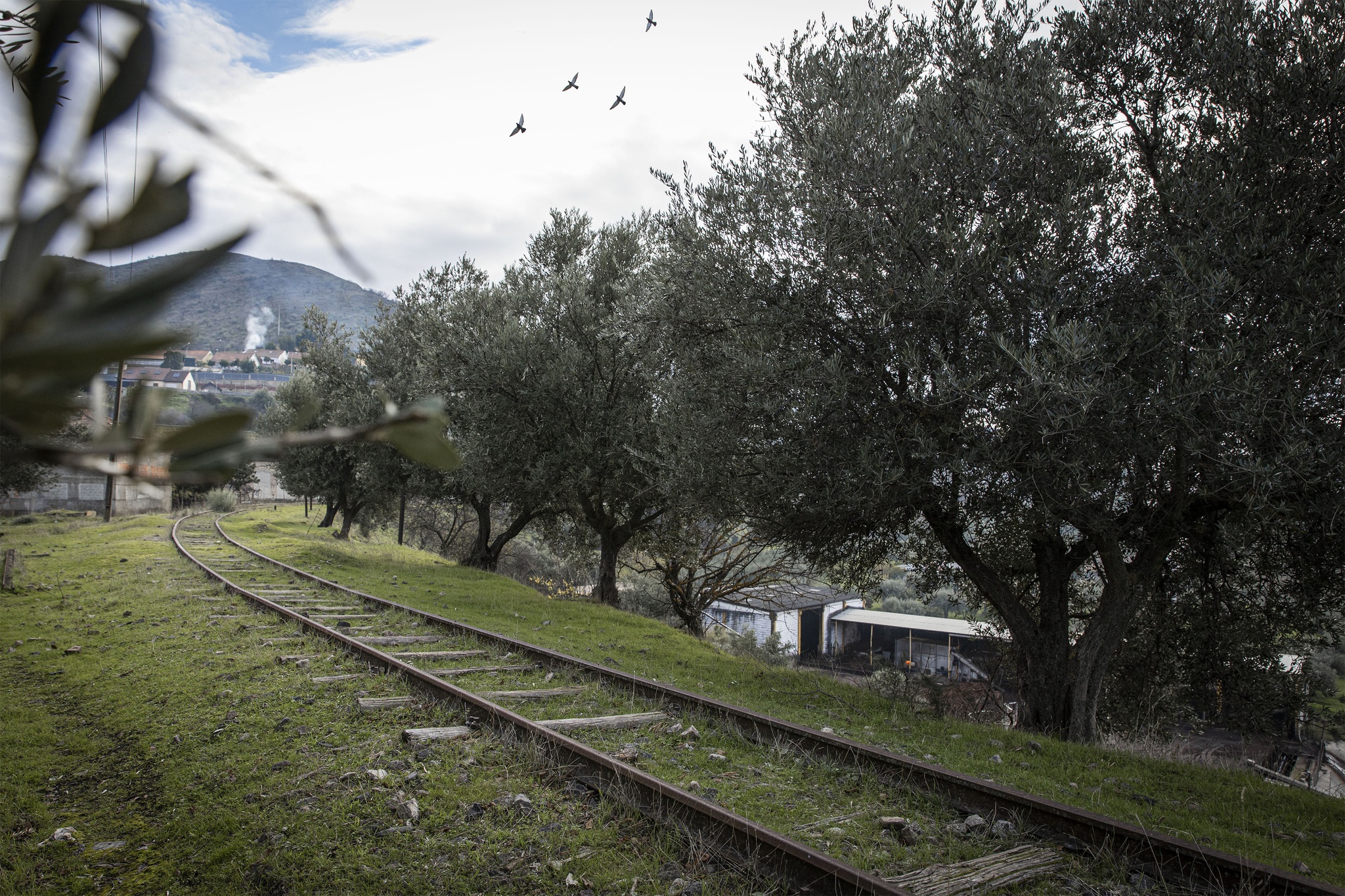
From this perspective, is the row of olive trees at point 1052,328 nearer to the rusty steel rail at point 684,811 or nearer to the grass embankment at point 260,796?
the rusty steel rail at point 684,811

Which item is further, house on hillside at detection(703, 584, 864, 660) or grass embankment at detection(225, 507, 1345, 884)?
house on hillside at detection(703, 584, 864, 660)

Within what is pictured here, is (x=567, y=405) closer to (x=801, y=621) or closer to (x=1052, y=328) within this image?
(x=1052, y=328)

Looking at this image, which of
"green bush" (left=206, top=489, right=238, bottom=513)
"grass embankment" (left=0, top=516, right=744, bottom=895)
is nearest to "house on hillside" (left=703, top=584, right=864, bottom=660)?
"green bush" (left=206, top=489, right=238, bottom=513)

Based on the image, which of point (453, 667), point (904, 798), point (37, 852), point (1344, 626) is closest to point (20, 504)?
point (453, 667)

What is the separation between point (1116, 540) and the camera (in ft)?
27.1

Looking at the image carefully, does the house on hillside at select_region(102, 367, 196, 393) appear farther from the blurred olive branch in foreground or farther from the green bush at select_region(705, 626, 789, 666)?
the green bush at select_region(705, 626, 789, 666)

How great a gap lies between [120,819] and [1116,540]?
9.09 meters

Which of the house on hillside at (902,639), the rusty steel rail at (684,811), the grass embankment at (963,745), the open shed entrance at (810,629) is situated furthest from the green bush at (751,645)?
the open shed entrance at (810,629)

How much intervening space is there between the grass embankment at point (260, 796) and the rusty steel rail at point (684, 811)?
142 millimetres

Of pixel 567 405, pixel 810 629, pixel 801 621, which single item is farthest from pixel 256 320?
pixel 810 629

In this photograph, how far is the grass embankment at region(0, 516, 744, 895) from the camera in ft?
12.4

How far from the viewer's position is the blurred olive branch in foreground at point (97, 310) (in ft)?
1.49

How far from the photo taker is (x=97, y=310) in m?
0.48

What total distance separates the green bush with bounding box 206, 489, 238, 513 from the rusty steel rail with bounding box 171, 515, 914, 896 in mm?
38599
